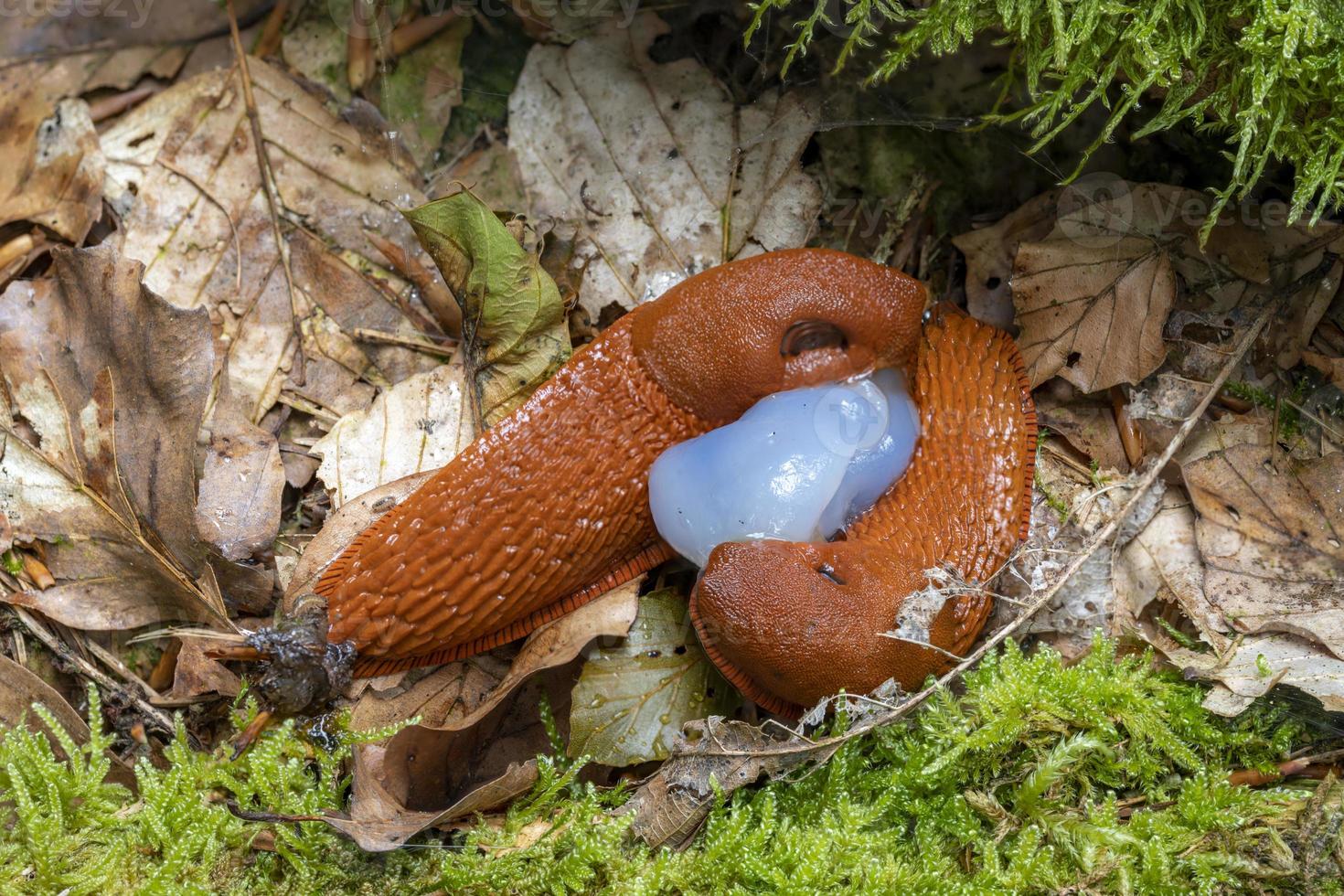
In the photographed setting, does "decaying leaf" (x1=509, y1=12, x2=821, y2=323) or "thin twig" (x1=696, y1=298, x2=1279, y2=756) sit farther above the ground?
"decaying leaf" (x1=509, y1=12, x2=821, y2=323)

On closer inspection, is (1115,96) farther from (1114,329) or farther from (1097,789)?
(1097,789)

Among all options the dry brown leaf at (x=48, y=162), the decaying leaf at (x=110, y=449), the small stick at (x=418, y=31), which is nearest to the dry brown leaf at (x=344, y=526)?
the decaying leaf at (x=110, y=449)

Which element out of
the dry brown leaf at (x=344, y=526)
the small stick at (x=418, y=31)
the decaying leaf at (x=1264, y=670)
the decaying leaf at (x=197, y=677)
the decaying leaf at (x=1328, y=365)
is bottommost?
the decaying leaf at (x=1264, y=670)

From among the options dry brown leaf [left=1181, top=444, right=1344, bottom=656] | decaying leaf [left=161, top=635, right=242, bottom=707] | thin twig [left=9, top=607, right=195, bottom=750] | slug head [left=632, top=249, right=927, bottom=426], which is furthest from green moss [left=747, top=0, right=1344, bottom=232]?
thin twig [left=9, top=607, right=195, bottom=750]

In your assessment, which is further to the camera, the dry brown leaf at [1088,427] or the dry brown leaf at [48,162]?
the dry brown leaf at [48,162]

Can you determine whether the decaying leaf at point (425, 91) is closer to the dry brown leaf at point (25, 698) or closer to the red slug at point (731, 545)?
the red slug at point (731, 545)

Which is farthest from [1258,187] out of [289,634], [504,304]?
[289,634]

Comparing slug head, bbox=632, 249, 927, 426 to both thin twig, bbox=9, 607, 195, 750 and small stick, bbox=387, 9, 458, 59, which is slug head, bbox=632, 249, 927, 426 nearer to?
small stick, bbox=387, 9, 458, 59

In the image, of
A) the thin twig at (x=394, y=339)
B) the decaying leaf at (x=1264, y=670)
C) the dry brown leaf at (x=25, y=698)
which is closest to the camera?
the decaying leaf at (x=1264, y=670)
